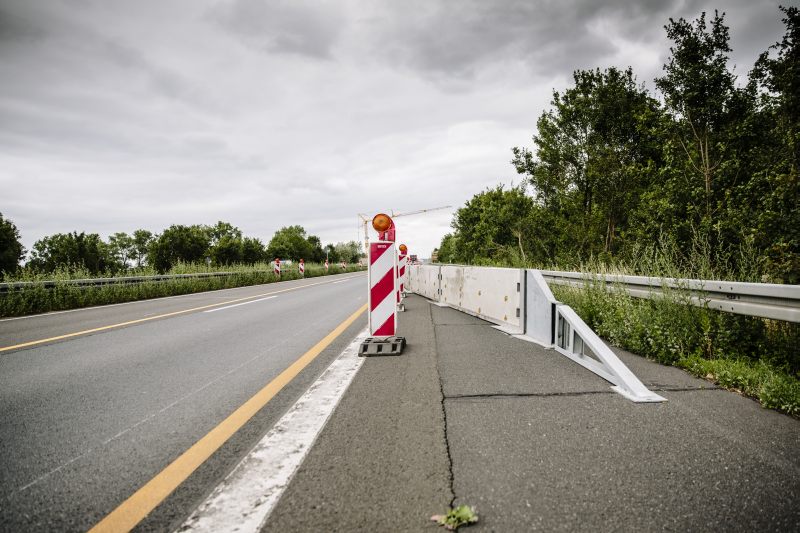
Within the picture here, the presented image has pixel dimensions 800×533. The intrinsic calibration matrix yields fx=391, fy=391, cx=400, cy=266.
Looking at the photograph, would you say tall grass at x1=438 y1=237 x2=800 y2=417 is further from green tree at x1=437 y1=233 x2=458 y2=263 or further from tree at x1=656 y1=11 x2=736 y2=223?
green tree at x1=437 y1=233 x2=458 y2=263

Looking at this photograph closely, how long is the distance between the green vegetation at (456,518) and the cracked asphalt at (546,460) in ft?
0.13

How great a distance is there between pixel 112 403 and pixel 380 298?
318cm

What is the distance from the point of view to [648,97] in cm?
2428

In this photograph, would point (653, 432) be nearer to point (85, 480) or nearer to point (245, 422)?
point (245, 422)

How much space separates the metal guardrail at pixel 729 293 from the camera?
3346 mm

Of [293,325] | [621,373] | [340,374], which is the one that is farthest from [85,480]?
[293,325]

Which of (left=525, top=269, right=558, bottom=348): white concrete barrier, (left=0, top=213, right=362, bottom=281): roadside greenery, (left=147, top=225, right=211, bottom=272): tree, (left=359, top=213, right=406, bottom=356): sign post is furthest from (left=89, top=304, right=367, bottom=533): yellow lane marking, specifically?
(left=147, top=225, right=211, bottom=272): tree

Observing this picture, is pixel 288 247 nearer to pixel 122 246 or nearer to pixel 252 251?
pixel 252 251

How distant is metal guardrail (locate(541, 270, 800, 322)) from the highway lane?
14.0ft

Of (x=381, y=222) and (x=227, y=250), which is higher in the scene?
(x=227, y=250)

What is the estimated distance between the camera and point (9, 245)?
51.7 metres

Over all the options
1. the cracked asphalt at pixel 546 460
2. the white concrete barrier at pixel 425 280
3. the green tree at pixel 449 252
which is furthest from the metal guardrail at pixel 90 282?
the green tree at pixel 449 252

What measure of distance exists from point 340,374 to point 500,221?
32663 millimetres

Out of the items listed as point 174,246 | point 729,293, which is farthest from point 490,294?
point 174,246
